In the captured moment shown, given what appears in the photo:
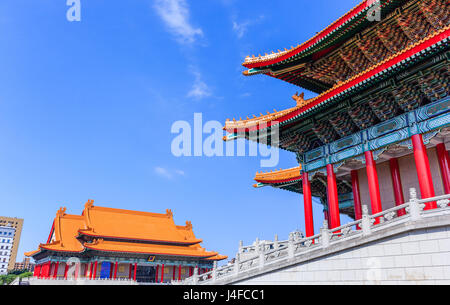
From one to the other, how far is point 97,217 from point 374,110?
34.3m

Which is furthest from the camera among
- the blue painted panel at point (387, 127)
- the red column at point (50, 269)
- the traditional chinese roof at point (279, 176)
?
the red column at point (50, 269)

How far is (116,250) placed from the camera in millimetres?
32906

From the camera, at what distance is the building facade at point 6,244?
10231cm

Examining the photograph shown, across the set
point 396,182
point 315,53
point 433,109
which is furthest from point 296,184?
point 433,109

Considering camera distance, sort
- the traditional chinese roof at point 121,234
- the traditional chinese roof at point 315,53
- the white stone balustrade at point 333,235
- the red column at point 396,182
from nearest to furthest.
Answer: the white stone balustrade at point 333,235, the traditional chinese roof at point 315,53, the red column at point 396,182, the traditional chinese roof at point 121,234

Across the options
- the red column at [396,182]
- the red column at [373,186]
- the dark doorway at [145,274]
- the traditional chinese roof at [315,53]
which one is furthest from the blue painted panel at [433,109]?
the dark doorway at [145,274]

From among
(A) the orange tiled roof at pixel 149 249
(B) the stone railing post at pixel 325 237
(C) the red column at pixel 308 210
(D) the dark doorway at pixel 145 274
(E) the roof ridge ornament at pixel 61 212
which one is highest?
(E) the roof ridge ornament at pixel 61 212

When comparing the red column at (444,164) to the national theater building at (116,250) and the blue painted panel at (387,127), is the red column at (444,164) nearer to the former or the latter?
the blue painted panel at (387,127)

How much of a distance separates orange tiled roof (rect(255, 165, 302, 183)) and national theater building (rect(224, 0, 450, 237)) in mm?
3541

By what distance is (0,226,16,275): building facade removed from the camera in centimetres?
10231

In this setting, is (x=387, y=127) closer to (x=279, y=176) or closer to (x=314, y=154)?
(x=314, y=154)

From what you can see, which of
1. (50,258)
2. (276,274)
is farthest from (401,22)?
(50,258)

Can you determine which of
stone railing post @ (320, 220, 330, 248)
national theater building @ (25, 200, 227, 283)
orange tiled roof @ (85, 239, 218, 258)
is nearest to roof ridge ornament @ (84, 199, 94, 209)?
national theater building @ (25, 200, 227, 283)

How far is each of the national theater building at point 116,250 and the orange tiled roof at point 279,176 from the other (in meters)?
17.6
